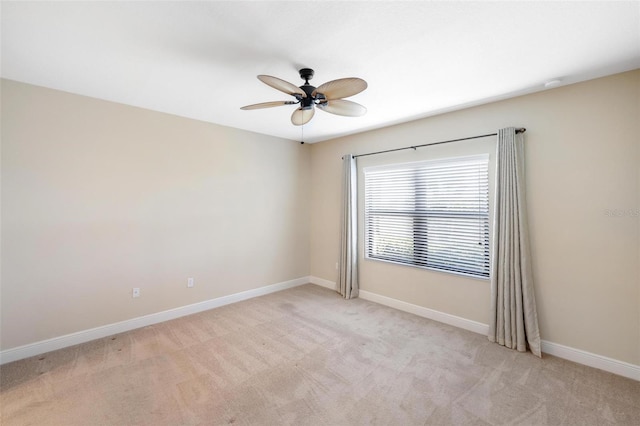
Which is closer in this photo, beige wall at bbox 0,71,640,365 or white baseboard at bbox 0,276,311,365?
beige wall at bbox 0,71,640,365

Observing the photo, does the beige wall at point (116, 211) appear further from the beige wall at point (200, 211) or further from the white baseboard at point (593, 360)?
the white baseboard at point (593, 360)

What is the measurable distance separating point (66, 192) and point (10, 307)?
114cm

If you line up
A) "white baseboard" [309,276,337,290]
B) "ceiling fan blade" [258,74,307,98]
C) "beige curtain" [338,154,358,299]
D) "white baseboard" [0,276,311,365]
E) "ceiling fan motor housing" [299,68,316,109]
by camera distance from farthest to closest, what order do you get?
"white baseboard" [309,276,337,290]
"beige curtain" [338,154,358,299]
"white baseboard" [0,276,311,365]
"ceiling fan motor housing" [299,68,316,109]
"ceiling fan blade" [258,74,307,98]

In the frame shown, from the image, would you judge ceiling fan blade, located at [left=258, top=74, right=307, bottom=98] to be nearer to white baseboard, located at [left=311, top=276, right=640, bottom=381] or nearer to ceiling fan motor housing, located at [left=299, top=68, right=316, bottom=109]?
ceiling fan motor housing, located at [left=299, top=68, right=316, bottom=109]

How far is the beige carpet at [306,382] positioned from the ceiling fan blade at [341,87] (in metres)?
2.24

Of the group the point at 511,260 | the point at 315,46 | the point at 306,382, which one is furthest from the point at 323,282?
the point at 315,46

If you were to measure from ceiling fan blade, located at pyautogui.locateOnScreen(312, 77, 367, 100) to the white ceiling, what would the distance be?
11.5 inches

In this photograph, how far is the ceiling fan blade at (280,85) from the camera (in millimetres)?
1758

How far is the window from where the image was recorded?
315 centimetres

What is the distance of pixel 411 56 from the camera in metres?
2.06

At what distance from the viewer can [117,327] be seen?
120 inches

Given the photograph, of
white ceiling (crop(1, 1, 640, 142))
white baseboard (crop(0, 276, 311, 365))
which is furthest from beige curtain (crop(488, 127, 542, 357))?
white baseboard (crop(0, 276, 311, 365))

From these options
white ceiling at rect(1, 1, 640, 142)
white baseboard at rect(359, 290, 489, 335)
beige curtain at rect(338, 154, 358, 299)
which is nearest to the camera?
white ceiling at rect(1, 1, 640, 142)

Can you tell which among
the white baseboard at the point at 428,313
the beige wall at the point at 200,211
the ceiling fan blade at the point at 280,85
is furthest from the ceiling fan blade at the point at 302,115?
the white baseboard at the point at 428,313
